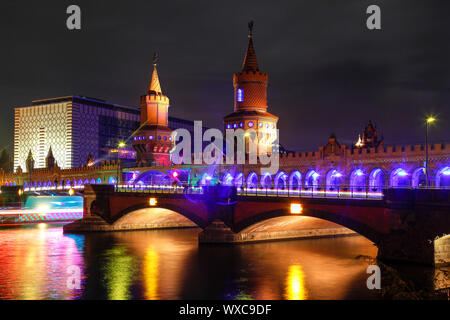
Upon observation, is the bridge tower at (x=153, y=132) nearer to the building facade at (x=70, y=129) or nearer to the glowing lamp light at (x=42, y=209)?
the glowing lamp light at (x=42, y=209)

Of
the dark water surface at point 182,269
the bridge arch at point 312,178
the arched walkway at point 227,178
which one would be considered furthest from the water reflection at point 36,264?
the bridge arch at point 312,178

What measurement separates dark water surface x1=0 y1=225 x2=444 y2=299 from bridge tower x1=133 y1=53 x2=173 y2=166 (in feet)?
140

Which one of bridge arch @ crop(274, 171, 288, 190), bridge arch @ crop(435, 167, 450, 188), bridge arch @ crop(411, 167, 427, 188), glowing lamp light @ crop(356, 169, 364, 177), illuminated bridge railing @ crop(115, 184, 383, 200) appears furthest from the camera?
bridge arch @ crop(274, 171, 288, 190)

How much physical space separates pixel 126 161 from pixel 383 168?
2353 inches

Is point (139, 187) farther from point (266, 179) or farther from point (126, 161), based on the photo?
point (126, 161)

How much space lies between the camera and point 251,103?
255 feet

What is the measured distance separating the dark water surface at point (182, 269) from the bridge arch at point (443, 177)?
948 cm

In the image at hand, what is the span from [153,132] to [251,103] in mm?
23598

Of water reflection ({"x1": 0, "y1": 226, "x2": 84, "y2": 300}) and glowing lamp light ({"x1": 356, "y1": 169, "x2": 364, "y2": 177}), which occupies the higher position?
glowing lamp light ({"x1": 356, "y1": 169, "x2": 364, "y2": 177})

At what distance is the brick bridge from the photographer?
2727 cm

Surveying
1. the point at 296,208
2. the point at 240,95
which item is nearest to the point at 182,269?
the point at 296,208

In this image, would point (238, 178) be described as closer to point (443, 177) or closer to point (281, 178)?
point (281, 178)

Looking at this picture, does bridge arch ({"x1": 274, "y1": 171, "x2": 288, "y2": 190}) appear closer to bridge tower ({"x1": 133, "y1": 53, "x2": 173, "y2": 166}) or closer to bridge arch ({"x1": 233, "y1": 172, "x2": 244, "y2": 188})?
Answer: bridge arch ({"x1": 233, "y1": 172, "x2": 244, "y2": 188})

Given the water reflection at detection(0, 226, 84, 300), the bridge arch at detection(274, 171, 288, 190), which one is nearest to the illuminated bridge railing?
the bridge arch at detection(274, 171, 288, 190)
